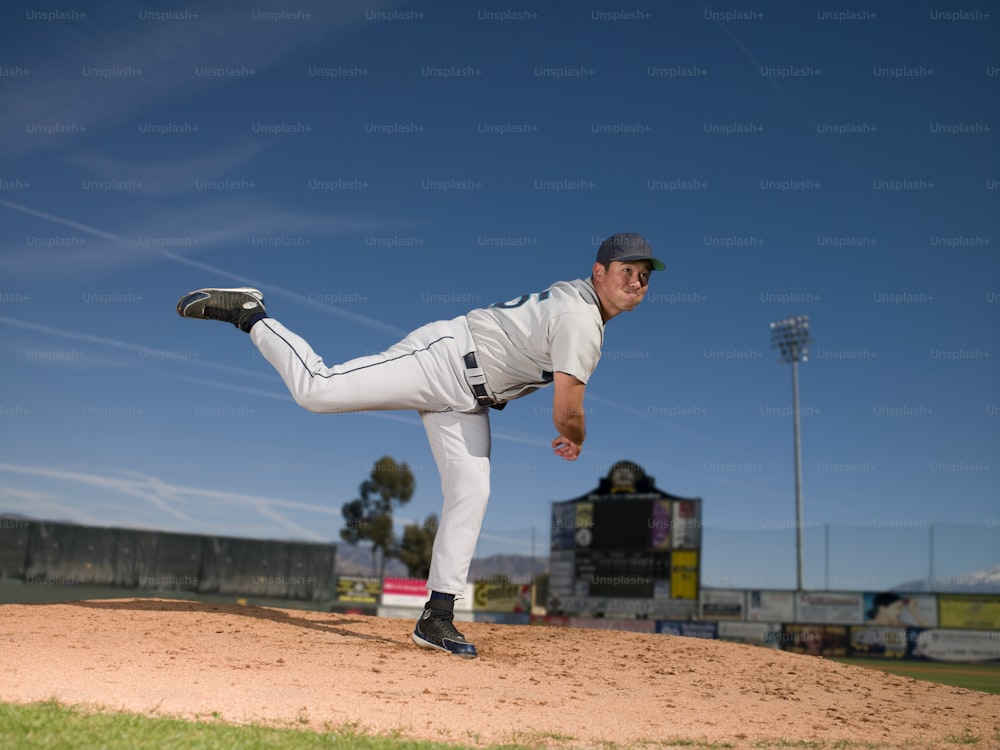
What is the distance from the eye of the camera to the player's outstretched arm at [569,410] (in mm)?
4414

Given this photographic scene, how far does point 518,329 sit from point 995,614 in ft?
73.1

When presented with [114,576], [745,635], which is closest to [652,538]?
[745,635]

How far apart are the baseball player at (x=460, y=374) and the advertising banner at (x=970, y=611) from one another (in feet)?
70.9

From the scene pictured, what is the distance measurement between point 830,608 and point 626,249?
2197 cm

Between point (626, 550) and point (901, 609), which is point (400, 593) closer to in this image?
point (626, 550)

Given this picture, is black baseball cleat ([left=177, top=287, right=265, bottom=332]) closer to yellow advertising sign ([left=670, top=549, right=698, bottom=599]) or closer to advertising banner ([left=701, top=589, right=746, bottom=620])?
yellow advertising sign ([left=670, top=549, right=698, bottom=599])

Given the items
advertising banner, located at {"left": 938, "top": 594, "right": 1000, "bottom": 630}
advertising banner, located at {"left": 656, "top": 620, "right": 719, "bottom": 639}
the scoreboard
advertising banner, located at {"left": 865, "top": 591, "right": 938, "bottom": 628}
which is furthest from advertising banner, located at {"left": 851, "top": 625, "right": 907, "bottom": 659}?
the scoreboard

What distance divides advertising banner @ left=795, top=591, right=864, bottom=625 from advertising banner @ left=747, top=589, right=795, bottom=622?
239 mm

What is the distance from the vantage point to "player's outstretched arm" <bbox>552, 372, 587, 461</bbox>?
441cm

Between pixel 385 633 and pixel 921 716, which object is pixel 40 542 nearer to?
pixel 385 633

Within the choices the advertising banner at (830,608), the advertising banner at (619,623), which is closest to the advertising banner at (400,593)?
the advertising banner at (619,623)

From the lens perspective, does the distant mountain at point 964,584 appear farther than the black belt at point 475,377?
Yes

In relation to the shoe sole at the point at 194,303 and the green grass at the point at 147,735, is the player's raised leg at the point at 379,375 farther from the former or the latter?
the green grass at the point at 147,735

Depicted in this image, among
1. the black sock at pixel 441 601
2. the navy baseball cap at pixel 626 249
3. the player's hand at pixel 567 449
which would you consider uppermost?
the navy baseball cap at pixel 626 249
